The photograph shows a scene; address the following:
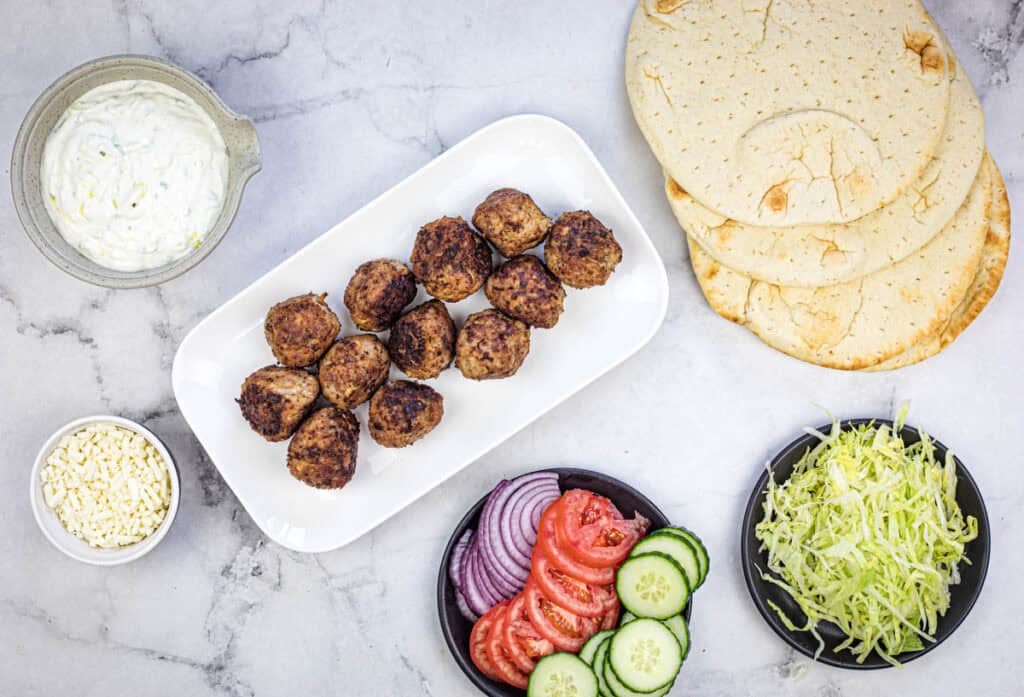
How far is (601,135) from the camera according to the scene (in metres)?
3.51

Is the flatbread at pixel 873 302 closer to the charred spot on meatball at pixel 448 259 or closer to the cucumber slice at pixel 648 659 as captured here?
the charred spot on meatball at pixel 448 259

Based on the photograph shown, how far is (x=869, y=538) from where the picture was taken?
10.6ft

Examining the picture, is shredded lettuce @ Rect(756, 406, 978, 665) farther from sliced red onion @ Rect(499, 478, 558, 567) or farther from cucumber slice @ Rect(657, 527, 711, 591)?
sliced red onion @ Rect(499, 478, 558, 567)

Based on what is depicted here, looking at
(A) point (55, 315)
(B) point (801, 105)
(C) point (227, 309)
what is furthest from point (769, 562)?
(A) point (55, 315)

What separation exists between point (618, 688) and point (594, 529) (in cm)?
56

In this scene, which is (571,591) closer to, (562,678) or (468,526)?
(562,678)

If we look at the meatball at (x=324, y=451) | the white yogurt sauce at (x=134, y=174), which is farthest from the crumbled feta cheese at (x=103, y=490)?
the white yogurt sauce at (x=134, y=174)

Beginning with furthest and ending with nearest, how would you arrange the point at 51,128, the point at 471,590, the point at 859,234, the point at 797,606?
the point at 797,606 → the point at 471,590 → the point at 859,234 → the point at 51,128

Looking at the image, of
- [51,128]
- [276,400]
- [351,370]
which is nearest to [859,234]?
[351,370]

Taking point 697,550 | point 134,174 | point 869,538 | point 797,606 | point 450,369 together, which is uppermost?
point 134,174

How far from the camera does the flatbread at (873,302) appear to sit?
3.26m

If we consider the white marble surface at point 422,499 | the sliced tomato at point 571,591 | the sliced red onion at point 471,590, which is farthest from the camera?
the white marble surface at point 422,499

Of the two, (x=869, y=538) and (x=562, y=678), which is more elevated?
(x=562, y=678)

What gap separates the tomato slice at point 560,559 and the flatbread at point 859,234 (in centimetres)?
120
